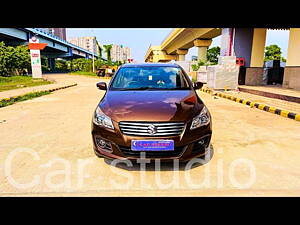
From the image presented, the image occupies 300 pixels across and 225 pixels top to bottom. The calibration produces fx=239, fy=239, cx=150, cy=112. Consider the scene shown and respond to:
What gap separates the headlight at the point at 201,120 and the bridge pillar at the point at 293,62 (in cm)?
1158

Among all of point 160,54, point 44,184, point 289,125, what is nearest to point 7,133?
point 44,184

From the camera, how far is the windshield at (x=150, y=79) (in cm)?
421

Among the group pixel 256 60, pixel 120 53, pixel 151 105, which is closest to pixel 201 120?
pixel 151 105

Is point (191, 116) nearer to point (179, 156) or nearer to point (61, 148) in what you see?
point (179, 156)

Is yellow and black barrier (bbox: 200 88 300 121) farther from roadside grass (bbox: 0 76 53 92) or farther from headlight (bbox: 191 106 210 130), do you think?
roadside grass (bbox: 0 76 53 92)

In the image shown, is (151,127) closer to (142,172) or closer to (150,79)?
(142,172)

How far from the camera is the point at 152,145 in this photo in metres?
2.98

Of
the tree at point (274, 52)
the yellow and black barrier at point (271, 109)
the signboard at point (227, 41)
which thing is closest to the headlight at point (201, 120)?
the yellow and black barrier at point (271, 109)

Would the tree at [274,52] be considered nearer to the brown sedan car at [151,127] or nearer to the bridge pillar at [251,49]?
the bridge pillar at [251,49]

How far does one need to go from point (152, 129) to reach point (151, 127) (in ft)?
0.09

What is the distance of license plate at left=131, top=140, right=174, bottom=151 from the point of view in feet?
9.75

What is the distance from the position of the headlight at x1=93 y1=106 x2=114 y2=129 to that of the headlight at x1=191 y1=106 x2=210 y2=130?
3.57 feet

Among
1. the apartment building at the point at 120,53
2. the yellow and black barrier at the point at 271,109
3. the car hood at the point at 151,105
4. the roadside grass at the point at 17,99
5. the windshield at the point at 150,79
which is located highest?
the apartment building at the point at 120,53

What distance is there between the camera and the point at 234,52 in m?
17.8
